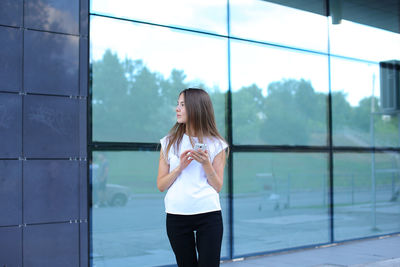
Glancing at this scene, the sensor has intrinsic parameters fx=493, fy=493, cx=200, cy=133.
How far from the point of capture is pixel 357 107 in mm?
7332

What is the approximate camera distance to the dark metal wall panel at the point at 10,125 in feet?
13.4

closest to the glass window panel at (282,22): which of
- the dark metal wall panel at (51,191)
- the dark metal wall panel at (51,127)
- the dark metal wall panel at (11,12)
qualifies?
the dark metal wall panel at (51,127)

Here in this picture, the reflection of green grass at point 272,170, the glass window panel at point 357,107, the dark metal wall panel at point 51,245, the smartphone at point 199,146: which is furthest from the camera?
the glass window panel at point 357,107

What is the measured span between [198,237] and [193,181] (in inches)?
11.8

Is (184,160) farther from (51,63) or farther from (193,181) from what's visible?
(51,63)

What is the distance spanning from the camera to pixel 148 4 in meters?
5.26

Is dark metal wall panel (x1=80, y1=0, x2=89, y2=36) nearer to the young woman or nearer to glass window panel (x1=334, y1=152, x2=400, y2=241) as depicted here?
the young woman

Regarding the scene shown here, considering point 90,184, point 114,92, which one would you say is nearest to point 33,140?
point 90,184

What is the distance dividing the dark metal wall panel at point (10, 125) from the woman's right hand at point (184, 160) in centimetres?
211

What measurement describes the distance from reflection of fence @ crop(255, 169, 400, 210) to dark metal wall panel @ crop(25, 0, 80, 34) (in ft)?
9.81

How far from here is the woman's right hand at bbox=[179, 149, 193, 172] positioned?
8.37ft

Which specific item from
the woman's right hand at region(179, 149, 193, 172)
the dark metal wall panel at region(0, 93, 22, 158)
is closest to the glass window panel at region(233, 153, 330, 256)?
the dark metal wall panel at region(0, 93, 22, 158)

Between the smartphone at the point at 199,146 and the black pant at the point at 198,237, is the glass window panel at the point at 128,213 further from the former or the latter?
the smartphone at the point at 199,146

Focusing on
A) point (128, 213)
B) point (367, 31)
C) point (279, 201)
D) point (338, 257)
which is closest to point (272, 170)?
point (279, 201)
